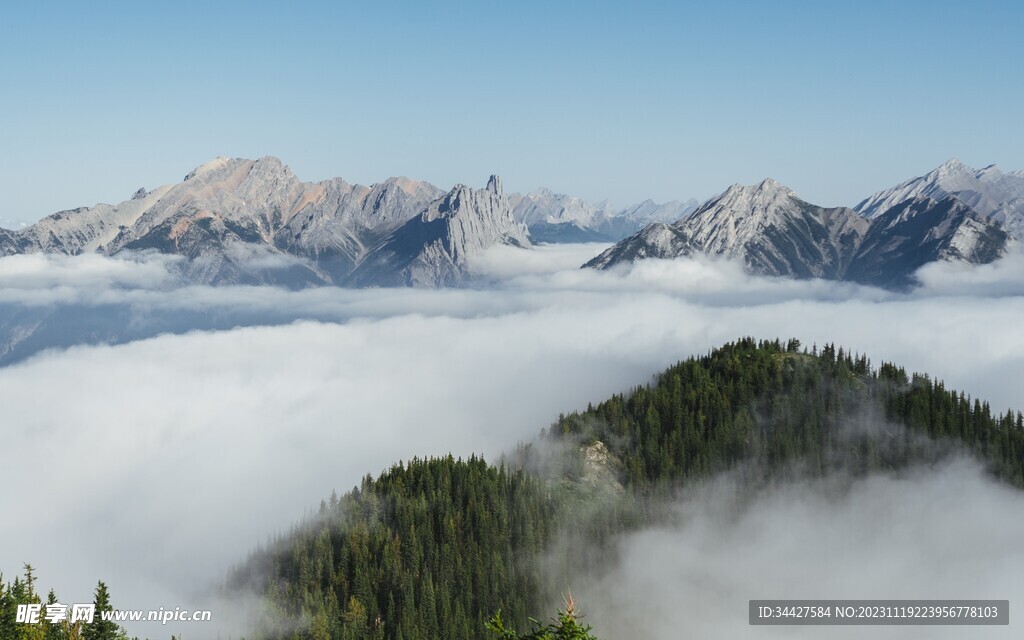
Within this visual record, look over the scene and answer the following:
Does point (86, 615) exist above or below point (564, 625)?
below

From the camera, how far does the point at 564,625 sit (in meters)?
38.9

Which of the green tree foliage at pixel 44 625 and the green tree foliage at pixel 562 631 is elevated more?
the green tree foliage at pixel 562 631

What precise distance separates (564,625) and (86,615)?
334 feet

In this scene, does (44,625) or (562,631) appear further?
(44,625)

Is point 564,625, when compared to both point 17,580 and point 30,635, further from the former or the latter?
point 17,580

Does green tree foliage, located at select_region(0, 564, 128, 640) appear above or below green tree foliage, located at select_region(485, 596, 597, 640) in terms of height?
below

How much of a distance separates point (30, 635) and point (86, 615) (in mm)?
9807

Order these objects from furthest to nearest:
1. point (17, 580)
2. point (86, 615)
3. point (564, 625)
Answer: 1. point (17, 580)
2. point (86, 615)
3. point (564, 625)

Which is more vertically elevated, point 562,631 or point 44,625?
point 562,631

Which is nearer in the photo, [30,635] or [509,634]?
[509,634]

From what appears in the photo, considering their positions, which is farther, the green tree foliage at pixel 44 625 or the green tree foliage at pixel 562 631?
the green tree foliage at pixel 44 625

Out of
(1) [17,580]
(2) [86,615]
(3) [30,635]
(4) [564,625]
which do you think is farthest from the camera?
(1) [17,580]

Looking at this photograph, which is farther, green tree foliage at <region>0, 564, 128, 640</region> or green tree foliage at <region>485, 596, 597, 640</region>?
green tree foliage at <region>0, 564, 128, 640</region>

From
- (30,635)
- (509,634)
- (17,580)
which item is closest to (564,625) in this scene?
(509,634)
